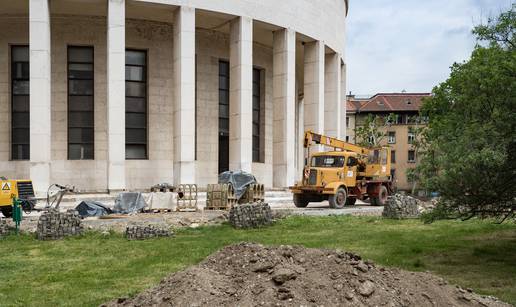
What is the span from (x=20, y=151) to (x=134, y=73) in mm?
7633

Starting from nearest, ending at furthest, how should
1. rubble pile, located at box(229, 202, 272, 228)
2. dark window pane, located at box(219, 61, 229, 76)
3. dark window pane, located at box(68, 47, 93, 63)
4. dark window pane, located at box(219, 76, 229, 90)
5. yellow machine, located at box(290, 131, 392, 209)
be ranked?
1. rubble pile, located at box(229, 202, 272, 228)
2. yellow machine, located at box(290, 131, 392, 209)
3. dark window pane, located at box(68, 47, 93, 63)
4. dark window pane, located at box(219, 76, 229, 90)
5. dark window pane, located at box(219, 61, 229, 76)

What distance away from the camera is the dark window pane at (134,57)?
33.9m

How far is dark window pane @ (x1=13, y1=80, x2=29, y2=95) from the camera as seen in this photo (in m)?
32.8

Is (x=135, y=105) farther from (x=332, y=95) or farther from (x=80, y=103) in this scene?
(x=332, y=95)

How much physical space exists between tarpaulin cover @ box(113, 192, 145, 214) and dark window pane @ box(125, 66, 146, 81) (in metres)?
10.0

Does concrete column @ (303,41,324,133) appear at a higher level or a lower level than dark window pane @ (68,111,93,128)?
higher

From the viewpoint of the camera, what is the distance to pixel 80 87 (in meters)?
33.2

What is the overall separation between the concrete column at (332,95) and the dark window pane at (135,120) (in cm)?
1509

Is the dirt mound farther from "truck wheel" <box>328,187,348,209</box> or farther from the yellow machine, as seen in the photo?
the yellow machine

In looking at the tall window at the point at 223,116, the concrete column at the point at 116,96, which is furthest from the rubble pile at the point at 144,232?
the tall window at the point at 223,116

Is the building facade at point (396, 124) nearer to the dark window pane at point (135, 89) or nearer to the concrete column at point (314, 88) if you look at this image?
Answer: the concrete column at point (314, 88)

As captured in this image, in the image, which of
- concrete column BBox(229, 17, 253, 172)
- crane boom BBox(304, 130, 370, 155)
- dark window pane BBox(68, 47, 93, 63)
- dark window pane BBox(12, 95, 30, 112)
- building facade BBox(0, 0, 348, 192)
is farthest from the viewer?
dark window pane BBox(68, 47, 93, 63)

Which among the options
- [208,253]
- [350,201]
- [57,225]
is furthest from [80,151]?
[208,253]

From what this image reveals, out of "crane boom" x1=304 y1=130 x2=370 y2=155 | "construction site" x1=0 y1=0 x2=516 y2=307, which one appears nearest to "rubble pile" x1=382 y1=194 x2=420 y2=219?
"construction site" x1=0 y1=0 x2=516 y2=307
